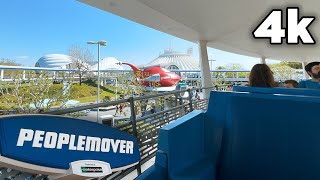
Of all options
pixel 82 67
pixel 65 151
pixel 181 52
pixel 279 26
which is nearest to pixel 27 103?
pixel 82 67

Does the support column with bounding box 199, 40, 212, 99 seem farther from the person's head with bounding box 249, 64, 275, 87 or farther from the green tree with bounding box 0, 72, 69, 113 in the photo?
the green tree with bounding box 0, 72, 69, 113

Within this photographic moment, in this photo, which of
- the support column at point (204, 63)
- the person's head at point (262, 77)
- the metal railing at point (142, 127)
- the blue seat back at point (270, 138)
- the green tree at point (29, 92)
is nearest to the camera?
the blue seat back at point (270, 138)

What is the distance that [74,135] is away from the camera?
1.60 meters

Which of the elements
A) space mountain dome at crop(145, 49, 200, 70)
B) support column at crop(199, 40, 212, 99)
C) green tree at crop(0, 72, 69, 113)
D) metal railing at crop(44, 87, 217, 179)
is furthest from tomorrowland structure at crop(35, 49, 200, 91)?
metal railing at crop(44, 87, 217, 179)

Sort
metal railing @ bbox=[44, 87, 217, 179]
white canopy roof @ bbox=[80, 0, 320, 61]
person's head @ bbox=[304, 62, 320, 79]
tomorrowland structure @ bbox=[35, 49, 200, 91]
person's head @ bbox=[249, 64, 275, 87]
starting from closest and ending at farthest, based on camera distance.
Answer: metal railing @ bbox=[44, 87, 217, 179]
person's head @ bbox=[249, 64, 275, 87]
person's head @ bbox=[304, 62, 320, 79]
white canopy roof @ bbox=[80, 0, 320, 61]
tomorrowland structure @ bbox=[35, 49, 200, 91]

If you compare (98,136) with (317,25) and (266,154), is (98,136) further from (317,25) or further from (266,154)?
(317,25)

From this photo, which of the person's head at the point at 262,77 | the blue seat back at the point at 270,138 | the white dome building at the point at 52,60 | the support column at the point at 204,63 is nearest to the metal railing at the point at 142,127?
the blue seat back at the point at 270,138

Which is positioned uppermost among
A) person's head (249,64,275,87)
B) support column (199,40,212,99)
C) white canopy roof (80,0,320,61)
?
white canopy roof (80,0,320,61)

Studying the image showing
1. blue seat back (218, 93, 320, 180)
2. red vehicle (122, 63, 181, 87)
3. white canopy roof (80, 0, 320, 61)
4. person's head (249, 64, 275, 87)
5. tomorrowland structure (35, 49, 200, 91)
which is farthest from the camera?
tomorrowland structure (35, 49, 200, 91)

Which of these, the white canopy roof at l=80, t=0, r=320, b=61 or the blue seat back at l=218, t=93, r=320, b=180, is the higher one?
the white canopy roof at l=80, t=0, r=320, b=61

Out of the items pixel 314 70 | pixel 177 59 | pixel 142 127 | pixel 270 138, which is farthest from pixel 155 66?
pixel 177 59

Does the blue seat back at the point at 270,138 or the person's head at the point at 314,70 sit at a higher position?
the person's head at the point at 314,70

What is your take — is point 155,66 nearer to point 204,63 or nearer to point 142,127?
point 204,63

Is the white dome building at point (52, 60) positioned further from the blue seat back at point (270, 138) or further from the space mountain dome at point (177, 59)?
the blue seat back at point (270, 138)
